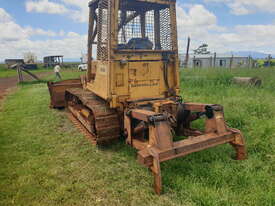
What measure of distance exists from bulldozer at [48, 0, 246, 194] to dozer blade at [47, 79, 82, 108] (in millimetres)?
2885

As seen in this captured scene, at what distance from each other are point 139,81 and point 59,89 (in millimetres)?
4252

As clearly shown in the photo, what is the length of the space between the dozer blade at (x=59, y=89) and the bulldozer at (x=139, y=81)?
9.47 ft

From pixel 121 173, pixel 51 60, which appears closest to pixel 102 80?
pixel 121 173

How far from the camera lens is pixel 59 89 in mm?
7570

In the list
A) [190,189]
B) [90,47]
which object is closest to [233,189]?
[190,189]

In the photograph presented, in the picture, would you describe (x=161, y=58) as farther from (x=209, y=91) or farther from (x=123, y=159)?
(x=209, y=91)

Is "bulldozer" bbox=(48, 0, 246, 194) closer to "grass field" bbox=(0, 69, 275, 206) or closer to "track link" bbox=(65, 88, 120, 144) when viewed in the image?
"track link" bbox=(65, 88, 120, 144)

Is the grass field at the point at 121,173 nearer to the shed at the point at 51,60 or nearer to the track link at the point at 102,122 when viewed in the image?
the track link at the point at 102,122

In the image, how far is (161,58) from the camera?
172 inches

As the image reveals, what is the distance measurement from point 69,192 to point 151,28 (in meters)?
3.33

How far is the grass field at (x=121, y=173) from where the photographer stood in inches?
113

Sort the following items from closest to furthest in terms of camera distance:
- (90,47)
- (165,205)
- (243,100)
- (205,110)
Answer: (165,205), (205,110), (90,47), (243,100)

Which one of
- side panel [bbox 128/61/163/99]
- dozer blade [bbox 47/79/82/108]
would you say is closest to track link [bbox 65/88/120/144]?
side panel [bbox 128/61/163/99]

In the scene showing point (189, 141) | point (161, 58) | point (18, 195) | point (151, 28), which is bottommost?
point (18, 195)
